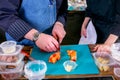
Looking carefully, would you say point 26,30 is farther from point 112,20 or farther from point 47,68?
point 112,20

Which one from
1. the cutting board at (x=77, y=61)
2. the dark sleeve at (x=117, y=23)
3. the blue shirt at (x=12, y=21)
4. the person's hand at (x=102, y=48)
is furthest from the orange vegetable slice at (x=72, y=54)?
the dark sleeve at (x=117, y=23)

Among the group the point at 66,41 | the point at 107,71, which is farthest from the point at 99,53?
the point at 66,41

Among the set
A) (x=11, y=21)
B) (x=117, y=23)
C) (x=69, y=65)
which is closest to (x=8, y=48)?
(x=11, y=21)

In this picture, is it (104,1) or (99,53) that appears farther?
(104,1)

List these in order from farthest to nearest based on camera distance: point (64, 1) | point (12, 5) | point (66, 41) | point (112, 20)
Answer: point (66, 41) → point (112, 20) → point (64, 1) → point (12, 5)

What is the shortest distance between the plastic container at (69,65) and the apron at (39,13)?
30 centimetres

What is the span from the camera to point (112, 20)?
1541mm

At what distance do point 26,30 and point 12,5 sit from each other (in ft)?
0.48

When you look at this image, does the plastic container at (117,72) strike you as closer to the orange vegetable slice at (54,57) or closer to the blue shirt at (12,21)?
the orange vegetable slice at (54,57)

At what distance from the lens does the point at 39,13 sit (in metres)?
1.23

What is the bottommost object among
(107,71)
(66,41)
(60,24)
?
(66,41)

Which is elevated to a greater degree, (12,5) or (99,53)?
(12,5)

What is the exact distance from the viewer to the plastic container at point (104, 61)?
1035 mm

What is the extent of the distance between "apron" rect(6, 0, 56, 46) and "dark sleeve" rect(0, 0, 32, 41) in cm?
11
